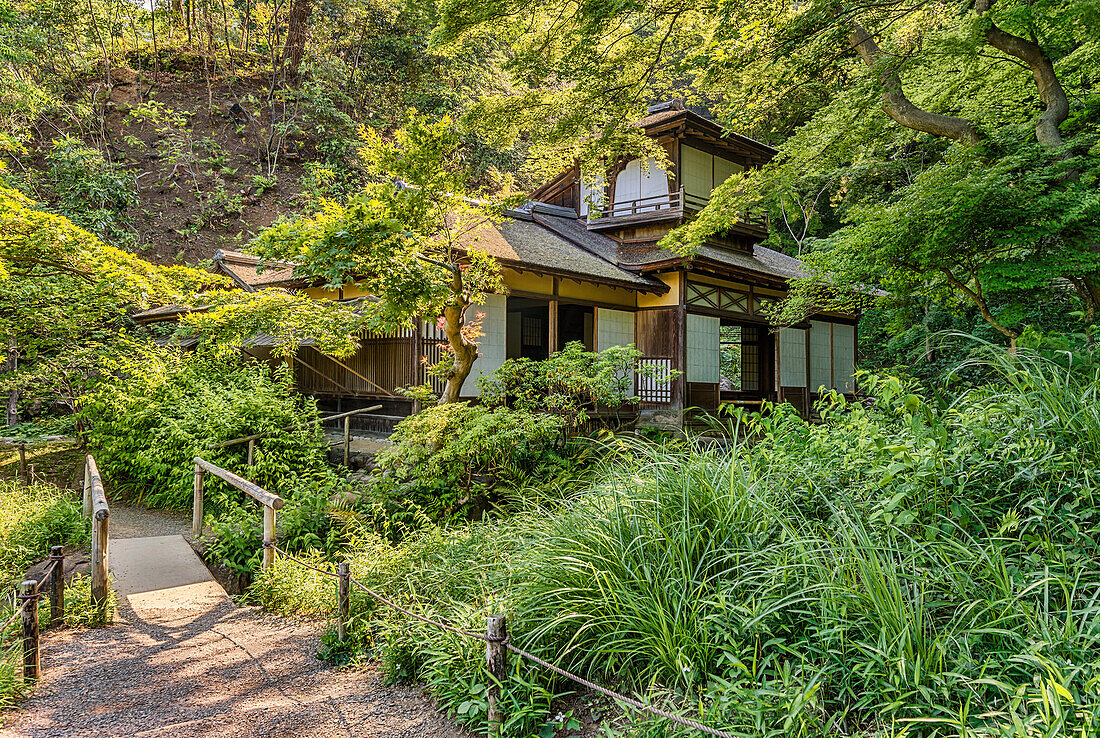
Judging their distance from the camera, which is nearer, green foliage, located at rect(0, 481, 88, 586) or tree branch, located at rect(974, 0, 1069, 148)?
green foliage, located at rect(0, 481, 88, 586)

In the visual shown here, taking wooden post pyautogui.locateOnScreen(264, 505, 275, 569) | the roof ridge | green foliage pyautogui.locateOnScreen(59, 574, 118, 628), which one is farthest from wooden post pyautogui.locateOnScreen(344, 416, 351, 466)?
the roof ridge

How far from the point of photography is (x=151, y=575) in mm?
5930

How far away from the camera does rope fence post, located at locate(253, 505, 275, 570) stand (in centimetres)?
551

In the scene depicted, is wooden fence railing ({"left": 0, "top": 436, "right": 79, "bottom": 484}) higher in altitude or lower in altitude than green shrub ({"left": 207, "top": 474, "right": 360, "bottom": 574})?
higher

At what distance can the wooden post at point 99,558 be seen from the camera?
4.74 meters

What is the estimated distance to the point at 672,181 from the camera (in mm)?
12773

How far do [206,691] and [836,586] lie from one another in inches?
145

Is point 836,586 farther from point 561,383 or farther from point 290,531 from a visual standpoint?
point 561,383

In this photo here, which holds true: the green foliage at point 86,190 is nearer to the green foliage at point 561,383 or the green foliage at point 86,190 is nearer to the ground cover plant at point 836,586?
the green foliage at point 561,383

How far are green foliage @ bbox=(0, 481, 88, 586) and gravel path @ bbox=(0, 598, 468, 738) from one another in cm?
168

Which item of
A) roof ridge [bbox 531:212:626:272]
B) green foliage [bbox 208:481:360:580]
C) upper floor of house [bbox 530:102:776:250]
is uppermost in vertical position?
upper floor of house [bbox 530:102:776:250]

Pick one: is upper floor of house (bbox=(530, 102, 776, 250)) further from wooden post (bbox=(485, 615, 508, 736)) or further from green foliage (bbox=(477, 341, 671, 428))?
wooden post (bbox=(485, 615, 508, 736))

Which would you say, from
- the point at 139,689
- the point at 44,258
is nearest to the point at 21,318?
the point at 44,258

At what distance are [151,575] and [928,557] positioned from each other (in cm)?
660
